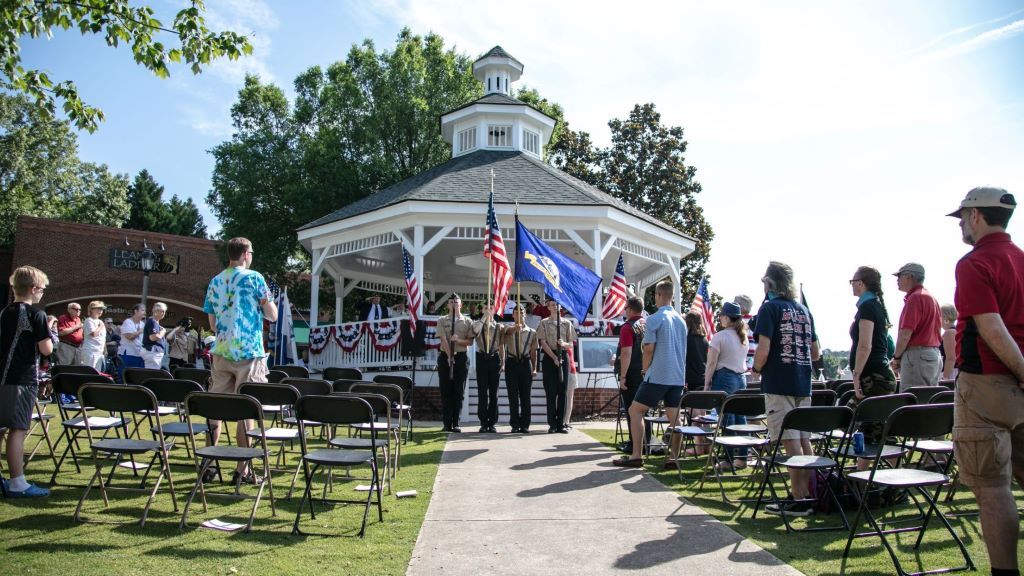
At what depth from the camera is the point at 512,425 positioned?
437 inches

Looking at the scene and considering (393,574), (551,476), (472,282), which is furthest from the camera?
(472,282)

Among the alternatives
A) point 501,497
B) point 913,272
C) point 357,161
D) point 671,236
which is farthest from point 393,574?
point 357,161

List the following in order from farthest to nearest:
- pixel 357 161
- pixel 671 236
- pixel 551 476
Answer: pixel 357 161 → pixel 671 236 → pixel 551 476

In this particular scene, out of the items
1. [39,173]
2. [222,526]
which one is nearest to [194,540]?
[222,526]

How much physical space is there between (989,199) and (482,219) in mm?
12851

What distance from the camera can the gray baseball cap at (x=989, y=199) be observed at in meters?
3.59

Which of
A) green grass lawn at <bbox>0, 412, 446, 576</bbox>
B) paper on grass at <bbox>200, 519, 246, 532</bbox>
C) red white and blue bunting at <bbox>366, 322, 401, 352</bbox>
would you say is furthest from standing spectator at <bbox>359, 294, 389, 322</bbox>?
paper on grass at <bbox>200, 519, 246, 532</bbox>

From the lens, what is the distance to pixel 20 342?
5.65 meters

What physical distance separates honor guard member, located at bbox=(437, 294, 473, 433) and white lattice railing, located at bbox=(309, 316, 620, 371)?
3.05 meters

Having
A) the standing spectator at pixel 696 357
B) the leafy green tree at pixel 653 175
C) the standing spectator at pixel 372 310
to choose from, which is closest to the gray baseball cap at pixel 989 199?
the standing spectator at pixel 696 357

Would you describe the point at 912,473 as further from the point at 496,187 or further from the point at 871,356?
the point at 496,187

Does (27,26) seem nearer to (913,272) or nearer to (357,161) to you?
(913,272)

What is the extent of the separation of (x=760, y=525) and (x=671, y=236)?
1435cm

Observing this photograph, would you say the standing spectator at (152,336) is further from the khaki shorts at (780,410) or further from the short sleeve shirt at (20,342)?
the khaki shorts at (780,410)
